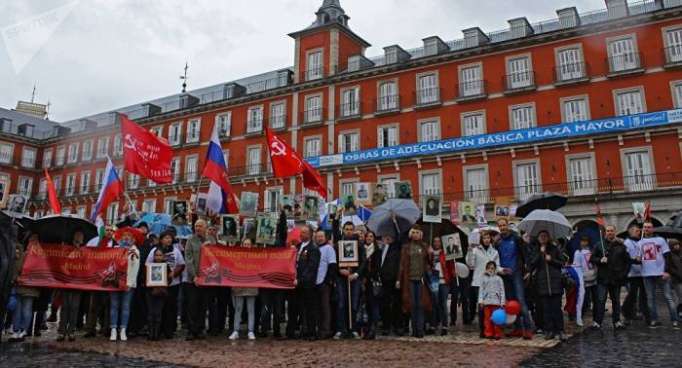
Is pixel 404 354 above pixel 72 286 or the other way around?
the other way around

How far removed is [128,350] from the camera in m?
7.47

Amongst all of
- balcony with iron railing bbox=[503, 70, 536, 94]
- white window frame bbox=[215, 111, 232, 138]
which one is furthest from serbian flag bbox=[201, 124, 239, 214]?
white window frame bbox=[215, 111, 232, 138]

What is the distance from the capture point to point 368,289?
9.04m

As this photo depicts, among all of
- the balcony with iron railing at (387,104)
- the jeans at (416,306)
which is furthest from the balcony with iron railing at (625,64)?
the jeans at (416,306)

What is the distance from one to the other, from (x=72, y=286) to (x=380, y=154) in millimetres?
24667

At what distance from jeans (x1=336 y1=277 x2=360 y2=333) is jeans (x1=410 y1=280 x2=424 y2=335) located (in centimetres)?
96

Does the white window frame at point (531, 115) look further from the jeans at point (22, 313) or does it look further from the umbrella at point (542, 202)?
A: the jeans at point (22, 313)

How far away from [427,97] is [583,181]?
10.4m

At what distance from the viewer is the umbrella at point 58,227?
29.4ft

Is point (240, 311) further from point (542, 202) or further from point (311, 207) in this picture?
point (542, 202)

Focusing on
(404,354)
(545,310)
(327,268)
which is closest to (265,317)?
(327,268)

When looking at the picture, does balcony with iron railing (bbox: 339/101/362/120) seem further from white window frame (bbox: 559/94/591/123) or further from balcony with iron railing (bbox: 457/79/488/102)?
white window frame (bbox: 559/94/591/123)

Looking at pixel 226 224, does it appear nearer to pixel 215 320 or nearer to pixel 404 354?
pixel 215 320

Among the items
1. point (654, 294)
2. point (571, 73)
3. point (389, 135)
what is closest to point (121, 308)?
point (654, 294)
